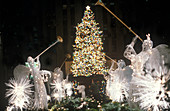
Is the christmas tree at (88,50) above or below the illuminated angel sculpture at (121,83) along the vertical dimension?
above

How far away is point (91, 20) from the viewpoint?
914cm

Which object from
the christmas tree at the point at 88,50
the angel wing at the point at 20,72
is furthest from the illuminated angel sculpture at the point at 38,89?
the christmas tree at the point at 88,50

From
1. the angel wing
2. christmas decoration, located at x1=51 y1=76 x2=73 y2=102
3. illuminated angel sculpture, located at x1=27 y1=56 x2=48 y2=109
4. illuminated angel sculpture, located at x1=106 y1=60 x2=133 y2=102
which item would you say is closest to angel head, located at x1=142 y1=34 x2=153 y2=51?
illuminated angel sculpture, located at x1=106 y1=60 x2=133 y2=102

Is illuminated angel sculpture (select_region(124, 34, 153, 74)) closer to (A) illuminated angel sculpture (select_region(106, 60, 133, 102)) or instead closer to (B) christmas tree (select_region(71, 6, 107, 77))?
(A) illuminated angel sculpture (select_region(106, 60, 133, 102))

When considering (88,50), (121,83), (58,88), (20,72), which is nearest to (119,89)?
(121,83)

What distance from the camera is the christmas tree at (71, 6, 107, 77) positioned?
8906mm

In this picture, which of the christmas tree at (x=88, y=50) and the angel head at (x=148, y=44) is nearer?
the angel head at (x=148, y=44)

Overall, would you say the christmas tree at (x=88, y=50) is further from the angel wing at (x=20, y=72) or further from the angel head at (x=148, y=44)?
the angel head at (x=148, y=44)

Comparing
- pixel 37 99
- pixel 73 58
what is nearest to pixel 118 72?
pixel 37 99

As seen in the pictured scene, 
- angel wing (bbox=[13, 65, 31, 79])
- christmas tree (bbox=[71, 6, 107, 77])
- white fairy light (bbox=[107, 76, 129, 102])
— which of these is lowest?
white fairy light (bbox=[107, 76, 129, 102])

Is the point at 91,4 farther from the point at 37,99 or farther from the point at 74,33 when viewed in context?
the point at 37,99

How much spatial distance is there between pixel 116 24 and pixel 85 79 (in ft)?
9.71

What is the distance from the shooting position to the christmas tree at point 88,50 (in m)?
8.91

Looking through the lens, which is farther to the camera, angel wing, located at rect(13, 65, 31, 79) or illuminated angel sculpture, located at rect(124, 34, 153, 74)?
angel wing, located at rect(13, 65, 31, 79)
